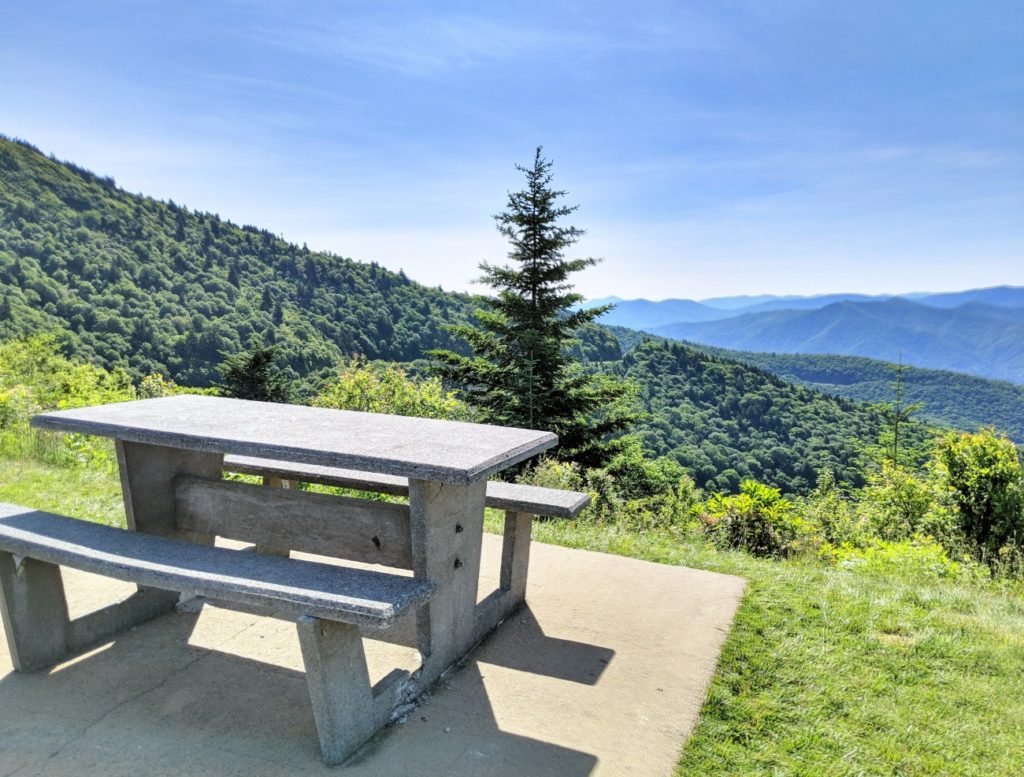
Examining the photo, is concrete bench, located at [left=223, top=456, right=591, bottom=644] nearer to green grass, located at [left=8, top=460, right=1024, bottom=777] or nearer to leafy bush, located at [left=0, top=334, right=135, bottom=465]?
green grass, located at [left=8, top=460, right=1024, bottom=777]

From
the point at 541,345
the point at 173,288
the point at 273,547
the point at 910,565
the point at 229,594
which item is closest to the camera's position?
the point at 229,594

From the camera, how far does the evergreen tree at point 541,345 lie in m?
14.9

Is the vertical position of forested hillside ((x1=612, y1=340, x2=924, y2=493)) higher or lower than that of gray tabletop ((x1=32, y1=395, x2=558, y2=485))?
lower

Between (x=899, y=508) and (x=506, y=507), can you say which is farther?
(x=899, y=508)

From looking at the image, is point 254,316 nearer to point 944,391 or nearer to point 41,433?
point 41,433

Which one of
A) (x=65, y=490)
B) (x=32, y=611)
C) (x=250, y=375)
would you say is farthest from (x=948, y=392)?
(x=32, y=611)

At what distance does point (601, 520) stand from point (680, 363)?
45.2 meters

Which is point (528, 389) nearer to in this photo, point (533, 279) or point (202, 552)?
point (533, 279)

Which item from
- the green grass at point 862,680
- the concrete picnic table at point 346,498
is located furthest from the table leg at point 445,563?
the green grass at point 862,680

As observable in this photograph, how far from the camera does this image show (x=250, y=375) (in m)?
23.9

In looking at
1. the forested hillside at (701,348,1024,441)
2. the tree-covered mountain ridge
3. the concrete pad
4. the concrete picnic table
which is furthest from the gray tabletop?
the forested hillside at (701,348,1024,441)

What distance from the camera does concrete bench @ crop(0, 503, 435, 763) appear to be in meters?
2.16

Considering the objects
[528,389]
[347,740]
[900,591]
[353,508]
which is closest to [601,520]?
[900,591]

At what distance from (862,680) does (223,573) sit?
267 centimetres
